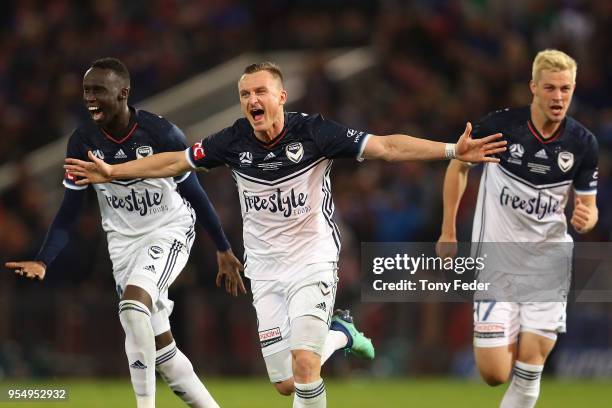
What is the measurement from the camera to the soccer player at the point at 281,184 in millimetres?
8945

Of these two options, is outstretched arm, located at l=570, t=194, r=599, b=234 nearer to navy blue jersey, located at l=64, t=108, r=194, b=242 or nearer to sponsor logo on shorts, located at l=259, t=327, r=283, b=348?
sponsor logo on shorts, located at l=259, t=327, r=283, b=348

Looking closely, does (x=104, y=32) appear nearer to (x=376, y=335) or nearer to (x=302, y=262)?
(x=376, y=335)

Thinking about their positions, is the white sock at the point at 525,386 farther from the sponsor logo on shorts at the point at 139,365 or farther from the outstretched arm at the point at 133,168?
the outstretched arm at the point at 133,168

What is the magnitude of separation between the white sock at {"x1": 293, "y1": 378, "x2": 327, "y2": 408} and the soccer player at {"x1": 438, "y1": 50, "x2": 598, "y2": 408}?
1.67 m

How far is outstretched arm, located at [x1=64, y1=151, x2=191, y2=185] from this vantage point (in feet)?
29.6

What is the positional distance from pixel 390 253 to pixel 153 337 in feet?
7.67

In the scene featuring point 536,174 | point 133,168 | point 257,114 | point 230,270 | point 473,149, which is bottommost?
point 230,270

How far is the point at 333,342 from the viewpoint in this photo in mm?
9766

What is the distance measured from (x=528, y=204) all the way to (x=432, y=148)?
4.85ft

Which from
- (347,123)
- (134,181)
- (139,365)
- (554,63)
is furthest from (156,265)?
(347,123)

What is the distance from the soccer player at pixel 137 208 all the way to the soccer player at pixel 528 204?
2.02 meters

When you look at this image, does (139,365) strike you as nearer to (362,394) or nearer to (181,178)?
(181,178)

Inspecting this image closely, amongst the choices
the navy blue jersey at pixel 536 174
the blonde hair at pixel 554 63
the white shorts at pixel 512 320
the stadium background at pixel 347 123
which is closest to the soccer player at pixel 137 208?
the white shorts at pixel 512 320

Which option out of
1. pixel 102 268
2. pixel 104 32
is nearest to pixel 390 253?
pixel 102 268
